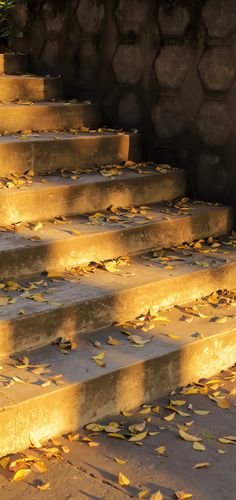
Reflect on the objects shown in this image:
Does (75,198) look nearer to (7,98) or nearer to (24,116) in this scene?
(24,116)

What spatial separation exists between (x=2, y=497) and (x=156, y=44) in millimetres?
3830

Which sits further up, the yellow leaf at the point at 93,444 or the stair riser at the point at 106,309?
the stair riser at the point at 106,309

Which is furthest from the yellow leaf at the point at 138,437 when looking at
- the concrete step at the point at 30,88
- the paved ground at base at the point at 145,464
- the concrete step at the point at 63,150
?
the concrete step at the point at 30,88

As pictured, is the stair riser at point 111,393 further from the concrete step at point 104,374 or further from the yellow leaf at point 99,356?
the yellow leaf at point 99,356

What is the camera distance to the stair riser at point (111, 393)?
11.7 ft

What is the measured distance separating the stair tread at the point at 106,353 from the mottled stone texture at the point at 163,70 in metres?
1.58

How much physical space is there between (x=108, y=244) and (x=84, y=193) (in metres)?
0.49

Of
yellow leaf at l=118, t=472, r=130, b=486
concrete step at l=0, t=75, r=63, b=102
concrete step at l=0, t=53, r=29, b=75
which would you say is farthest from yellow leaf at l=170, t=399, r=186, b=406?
concrete step at l=0, t=53, r=29, b=75

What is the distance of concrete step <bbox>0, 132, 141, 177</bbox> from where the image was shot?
17.9 ft

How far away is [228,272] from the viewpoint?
17.3 feet

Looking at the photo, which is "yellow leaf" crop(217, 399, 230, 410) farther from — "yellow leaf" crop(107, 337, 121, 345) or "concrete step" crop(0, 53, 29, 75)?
"concrete step" crop(0, 53, 29, 75)

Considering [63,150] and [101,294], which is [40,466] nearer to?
[101,294]

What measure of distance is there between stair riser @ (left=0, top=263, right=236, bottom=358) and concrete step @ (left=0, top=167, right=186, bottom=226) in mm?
882

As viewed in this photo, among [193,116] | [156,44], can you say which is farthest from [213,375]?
[156,44]
